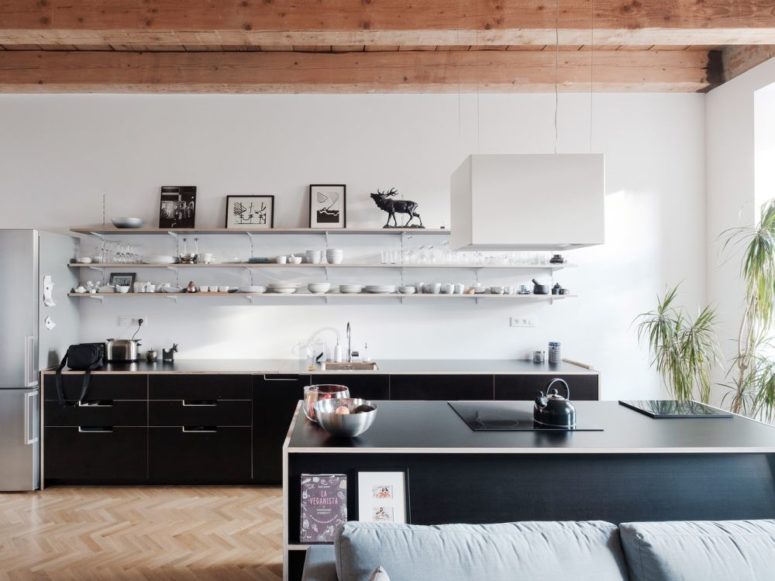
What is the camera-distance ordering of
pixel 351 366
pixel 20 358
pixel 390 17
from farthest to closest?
1. pixel 351 366
2. pixel 20 358
3. pixel 390 17

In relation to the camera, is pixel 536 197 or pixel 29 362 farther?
pixel 29 362

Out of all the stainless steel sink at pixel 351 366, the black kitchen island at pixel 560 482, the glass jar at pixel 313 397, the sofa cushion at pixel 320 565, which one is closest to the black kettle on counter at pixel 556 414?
the black kitchen island at pixel 560 482

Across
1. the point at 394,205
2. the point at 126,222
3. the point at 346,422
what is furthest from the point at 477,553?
the point at 126,222

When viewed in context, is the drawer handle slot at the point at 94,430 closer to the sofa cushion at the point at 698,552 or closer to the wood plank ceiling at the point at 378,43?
the wood plank ceiling at the point at 378,43

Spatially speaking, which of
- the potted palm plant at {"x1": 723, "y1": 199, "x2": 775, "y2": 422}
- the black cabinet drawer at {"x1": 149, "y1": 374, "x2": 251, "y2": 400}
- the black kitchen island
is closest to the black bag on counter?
the black cabinet drawer at {"x1": 149, "y1": 374, "x2": 251, "y2": 400}

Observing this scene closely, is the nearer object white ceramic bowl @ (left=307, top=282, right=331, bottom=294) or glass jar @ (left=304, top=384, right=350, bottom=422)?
glass jar @ (left=304, top=384, right=350, bottom=422)

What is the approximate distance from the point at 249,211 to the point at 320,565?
131 inches

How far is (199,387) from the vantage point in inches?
149

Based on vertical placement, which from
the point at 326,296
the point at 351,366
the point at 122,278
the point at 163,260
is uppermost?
the point at 163,260

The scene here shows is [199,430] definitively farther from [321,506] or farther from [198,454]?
[321,506]

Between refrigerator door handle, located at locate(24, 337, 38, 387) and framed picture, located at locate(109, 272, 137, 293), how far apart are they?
796 mm

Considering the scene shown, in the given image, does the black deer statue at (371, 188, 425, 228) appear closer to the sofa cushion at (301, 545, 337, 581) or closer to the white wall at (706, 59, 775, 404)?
the white wall at (706, 59, 775, 404)

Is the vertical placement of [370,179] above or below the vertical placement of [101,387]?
above

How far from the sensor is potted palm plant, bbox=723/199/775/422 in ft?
11.1
